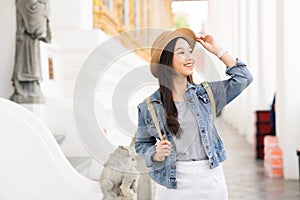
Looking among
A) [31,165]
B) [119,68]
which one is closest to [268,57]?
[31,165]

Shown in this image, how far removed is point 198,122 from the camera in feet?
6.47

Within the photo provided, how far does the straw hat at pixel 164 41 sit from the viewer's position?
6.40 feet

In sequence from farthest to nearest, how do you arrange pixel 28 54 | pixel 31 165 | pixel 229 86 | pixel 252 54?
pixel 252 54
pixel 28 54
pixel 31 165
pixel 229 86

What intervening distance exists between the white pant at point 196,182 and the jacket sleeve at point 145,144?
0.09m

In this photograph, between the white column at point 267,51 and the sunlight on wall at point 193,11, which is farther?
the sunlight on wall at point 193,11

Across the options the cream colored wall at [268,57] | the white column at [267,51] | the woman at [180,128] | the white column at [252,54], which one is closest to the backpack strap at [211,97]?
the woman at [180,128]

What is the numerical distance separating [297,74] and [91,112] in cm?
486

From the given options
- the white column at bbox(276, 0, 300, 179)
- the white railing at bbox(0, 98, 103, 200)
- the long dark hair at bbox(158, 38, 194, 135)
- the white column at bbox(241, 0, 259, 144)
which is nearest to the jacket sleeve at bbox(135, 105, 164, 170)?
the long dark hair at bbox(158, 38, 194, 135)

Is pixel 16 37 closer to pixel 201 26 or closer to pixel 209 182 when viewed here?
pixel 209 182

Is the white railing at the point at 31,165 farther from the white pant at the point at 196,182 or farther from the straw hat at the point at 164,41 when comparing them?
the straw hat at the point at 164,41

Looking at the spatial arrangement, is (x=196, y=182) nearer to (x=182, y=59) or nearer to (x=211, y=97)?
(x=211, y=97)

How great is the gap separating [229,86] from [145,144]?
15.4 inches

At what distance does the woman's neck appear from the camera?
2.02 metres

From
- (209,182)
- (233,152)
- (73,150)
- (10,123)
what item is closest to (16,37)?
(73,150)
